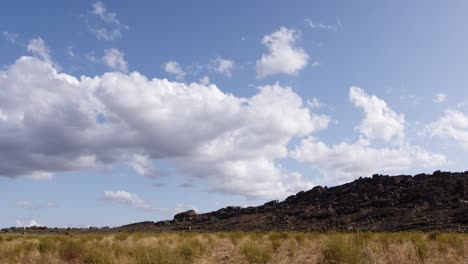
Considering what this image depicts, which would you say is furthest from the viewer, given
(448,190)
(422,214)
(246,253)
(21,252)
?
(448,190)

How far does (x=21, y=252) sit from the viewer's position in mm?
18422

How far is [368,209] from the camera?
64375 mm

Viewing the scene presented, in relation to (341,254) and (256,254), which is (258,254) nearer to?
(256,254)

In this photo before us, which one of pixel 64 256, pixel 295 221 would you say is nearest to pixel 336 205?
pixel 295 221

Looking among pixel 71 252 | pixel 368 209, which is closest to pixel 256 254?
pixel 71 252

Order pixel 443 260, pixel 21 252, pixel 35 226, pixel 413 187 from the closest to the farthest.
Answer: pixel 443 260 < pixel 21 252 < pixel 413 187 < pixel 35 226

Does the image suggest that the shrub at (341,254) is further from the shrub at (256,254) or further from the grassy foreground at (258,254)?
the shrub at (256,254)

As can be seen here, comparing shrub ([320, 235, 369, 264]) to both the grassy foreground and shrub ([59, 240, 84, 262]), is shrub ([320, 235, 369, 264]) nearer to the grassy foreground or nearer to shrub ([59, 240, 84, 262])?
the grassy foreground

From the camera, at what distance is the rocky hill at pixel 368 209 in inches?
1983

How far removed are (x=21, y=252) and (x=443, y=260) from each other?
14.9 meters

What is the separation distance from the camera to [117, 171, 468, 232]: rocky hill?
5038 cm

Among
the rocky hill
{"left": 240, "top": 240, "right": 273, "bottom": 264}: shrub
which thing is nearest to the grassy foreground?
{"left": 240, "top": 240, "right": 273, "bottom": 264}: shrub

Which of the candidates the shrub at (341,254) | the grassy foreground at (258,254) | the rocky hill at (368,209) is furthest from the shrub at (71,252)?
the rocky hill at (368,209)

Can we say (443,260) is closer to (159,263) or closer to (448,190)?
(159,263)
